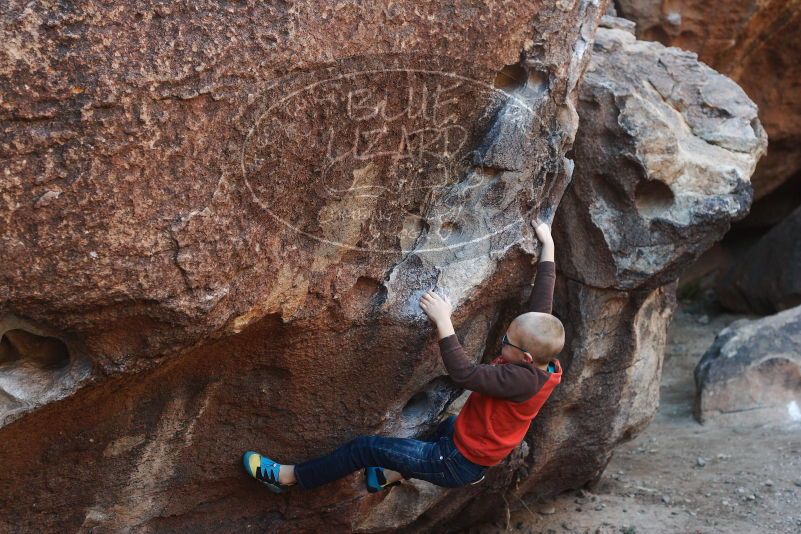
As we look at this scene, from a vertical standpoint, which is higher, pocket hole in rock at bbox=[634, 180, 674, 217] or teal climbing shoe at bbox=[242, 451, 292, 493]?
pocket hole in rock at bbox=[634, 180, 674, 217]

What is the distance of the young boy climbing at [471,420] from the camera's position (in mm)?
2365

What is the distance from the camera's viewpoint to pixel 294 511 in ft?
8.93

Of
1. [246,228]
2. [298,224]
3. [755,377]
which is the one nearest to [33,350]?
[246,228]

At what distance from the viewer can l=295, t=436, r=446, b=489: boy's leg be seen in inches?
99.2

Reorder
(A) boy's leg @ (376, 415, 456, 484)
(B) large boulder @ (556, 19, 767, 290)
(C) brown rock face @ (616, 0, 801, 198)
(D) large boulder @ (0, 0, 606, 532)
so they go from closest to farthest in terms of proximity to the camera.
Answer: (D) large boulder @ (0, 0, 606, 532)
(A) boy's leg @ (376, 415, 456, 484)
(B) large boulder @ (556, 19, 767, 290)
(C) brown rock face @ (616, 0, 801, 198)

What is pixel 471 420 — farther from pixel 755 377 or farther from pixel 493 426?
pixel 755 377

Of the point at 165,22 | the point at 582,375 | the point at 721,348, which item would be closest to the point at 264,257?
the point at 165,22

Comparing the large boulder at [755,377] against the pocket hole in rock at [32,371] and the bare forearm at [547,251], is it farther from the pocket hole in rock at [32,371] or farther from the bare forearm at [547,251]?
the pocket hole in rock at [32,371]

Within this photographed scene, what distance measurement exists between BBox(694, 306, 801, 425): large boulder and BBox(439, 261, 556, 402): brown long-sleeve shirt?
2148mm

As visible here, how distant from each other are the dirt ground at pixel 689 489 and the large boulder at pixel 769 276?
1.47 meters

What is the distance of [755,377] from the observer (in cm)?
420

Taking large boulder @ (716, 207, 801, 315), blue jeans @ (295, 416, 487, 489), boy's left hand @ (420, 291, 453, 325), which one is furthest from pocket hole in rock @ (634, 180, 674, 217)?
large boulder @ (716, 207, 801, 315)

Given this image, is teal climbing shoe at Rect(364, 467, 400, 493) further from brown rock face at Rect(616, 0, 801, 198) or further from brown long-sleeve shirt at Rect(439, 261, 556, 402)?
brown rock face at Rect(616, 0, 801, 198)

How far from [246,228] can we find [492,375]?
2.38 ft
